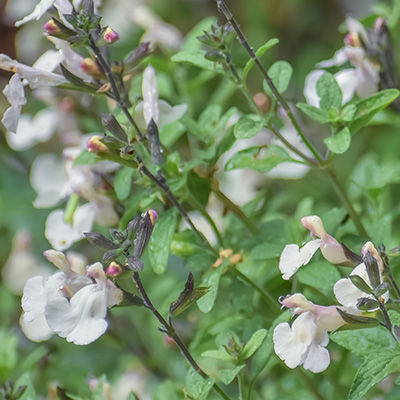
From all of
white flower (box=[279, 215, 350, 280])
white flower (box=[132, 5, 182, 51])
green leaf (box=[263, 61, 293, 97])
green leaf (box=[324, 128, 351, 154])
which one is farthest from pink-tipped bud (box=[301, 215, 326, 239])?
white flower (box=[132, 5, 182, 51])

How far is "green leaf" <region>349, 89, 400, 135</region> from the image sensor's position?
0.74 metres

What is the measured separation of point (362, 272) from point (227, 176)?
0.61 m

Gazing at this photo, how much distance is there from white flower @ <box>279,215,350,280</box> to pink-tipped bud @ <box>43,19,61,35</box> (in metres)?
0.32

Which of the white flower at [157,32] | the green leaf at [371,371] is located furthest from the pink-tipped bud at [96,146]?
the white flower at [157,32]

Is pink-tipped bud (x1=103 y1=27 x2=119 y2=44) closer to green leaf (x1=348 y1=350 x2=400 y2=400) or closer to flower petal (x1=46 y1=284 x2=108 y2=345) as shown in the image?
flower petal (x1=46 y1=284 x2=108 y2=345)

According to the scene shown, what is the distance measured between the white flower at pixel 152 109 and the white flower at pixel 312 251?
8.7 inches

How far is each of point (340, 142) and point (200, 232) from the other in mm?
201

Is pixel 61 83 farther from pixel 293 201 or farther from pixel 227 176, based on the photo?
pixel 293 201

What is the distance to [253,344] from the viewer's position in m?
0.68

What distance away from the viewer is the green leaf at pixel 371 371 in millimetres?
583

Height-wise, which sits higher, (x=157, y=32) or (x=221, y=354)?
(x=157, y=32)

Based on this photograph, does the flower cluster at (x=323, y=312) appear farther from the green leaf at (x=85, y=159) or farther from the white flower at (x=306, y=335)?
the green leaf at (x=85, y=159)

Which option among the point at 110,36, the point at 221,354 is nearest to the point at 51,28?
the point at 110,36

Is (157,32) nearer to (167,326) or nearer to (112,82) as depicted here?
(112,82)
